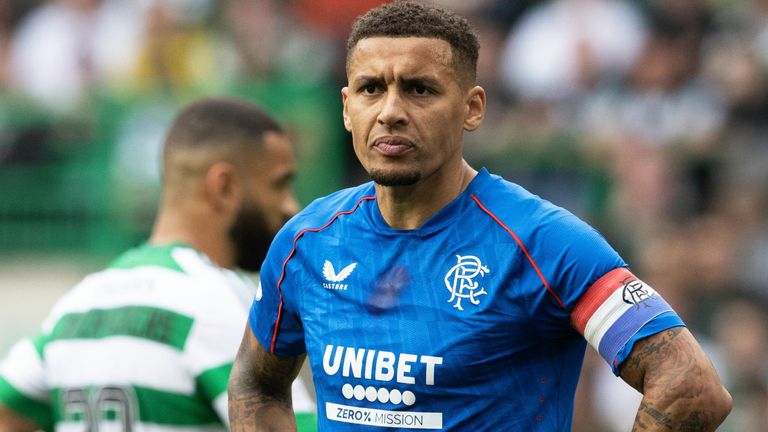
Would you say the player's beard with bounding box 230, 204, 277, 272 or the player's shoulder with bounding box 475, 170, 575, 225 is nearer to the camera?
the player's shoulder with bounding box 475, 170, 575, 225

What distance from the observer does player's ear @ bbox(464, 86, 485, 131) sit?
13.7ft

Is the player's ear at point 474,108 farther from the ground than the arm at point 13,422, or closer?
farther from the ground

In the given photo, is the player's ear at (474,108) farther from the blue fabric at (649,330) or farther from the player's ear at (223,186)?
the player's ear at (223,186)

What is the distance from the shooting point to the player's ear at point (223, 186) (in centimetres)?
546

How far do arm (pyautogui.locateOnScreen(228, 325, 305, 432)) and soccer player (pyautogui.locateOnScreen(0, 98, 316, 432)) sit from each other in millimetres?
186

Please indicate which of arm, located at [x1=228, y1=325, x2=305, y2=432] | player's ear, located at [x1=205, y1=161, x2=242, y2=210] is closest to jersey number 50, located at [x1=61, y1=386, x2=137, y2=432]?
arm, located at [x1=228, y1=325, x2=305, y2=432]

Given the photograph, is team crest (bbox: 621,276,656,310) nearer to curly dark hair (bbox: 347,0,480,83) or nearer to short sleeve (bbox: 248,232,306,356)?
curly dark hair (bbox: 347,0,480,83)

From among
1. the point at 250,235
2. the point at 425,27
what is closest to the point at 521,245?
the point at 425,27

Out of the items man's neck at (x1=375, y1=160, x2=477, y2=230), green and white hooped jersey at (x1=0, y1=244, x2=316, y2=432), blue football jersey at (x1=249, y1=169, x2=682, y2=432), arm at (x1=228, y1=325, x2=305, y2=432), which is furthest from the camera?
green and white hooped jersey at (x1=0, y1=244, x2=316, y2=432)

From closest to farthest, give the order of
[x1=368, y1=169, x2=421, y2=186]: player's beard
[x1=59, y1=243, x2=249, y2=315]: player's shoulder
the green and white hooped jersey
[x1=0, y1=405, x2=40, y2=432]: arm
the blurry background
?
1. [x1=368, y1=169, x2=421, y2=186]: player's beard
2. the green and white hooped jersey
3. [x1=59, y1=243, x2=249, y2=315]: player's shoulder
4. [x1=0, y1=405, x2=40, y2=432]: arm
5. the blurry background

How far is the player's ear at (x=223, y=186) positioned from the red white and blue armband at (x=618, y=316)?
6.86 feet

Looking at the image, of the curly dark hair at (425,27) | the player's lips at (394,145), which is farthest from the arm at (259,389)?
the curly dark hair at (425,27)

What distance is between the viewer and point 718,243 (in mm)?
10180

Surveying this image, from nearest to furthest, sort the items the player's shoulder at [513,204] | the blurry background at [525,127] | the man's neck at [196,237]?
the player's shoulder at [513,204] → the man's neck at [196,237] → the blurry background at [525,127]
